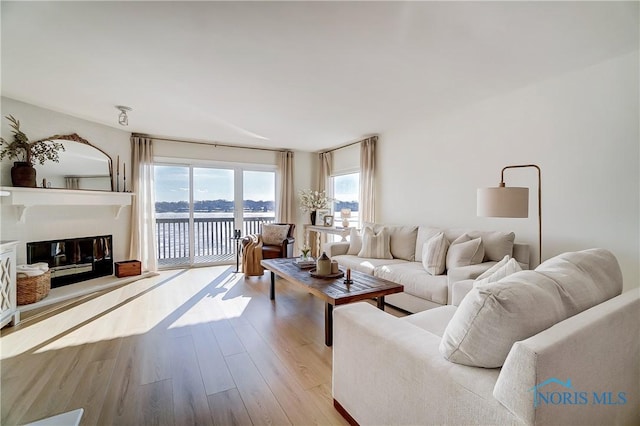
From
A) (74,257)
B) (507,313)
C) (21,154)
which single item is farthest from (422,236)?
(21,154)

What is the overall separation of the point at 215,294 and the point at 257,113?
2.38 metres

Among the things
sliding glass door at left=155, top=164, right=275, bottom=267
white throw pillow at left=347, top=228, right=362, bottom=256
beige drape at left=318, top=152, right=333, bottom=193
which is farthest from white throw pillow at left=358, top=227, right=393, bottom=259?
sliding glass door at left=155, top=164, right=275, bottom=267

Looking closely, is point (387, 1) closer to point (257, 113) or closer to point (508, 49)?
point (508, 49)

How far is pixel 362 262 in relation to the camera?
3.65 m

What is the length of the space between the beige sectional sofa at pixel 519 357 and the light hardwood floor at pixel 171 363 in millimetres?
603

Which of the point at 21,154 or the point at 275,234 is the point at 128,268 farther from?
the point at 275,234

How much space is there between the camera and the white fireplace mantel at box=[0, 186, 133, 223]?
124 inches

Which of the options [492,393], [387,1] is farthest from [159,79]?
[492,393]

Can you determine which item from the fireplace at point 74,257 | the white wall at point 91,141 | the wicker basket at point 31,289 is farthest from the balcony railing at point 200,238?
the wicker basket at point 31,289

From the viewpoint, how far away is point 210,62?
2387mm

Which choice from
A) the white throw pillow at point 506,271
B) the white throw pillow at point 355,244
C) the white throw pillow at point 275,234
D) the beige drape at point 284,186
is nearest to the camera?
the white throw pillow at point 506,271

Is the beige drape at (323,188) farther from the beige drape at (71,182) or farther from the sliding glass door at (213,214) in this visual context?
the beige drape at (71,182)

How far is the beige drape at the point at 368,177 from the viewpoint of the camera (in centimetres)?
481

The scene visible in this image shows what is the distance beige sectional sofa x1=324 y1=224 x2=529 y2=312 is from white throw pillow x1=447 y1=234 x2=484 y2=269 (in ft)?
0.29
